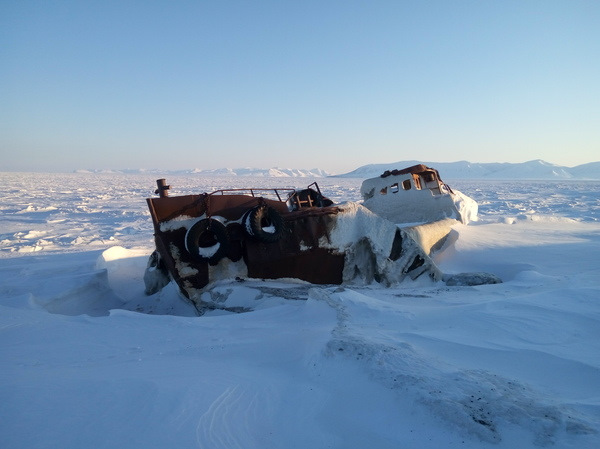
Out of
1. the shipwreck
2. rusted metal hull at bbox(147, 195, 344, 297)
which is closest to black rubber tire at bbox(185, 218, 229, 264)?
the shipwreck

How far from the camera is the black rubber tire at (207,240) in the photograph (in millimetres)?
5512

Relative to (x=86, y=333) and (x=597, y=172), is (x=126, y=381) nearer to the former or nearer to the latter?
(x=86, y=333)

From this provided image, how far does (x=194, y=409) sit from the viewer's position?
2.24 m

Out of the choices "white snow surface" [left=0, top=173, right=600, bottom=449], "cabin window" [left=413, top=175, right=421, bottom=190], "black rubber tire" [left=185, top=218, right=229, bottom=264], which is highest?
"cabin window" [left=413, top=175, right=421, bottom=190]

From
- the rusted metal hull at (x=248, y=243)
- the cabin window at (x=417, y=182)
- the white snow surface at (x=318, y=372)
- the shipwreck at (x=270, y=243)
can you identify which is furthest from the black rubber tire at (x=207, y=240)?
the cabin window at (x=417, y=182)

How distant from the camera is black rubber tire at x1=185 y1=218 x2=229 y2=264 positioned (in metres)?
5.51

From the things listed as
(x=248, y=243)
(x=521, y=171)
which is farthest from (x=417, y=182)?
(x=521, y=171)

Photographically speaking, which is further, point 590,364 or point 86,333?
point 86,333

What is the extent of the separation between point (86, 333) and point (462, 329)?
3.52 m

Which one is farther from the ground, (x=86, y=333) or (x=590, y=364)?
(x=590, y=364)

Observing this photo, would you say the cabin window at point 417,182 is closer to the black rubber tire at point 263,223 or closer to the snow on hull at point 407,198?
the snow on hull at point 407,198

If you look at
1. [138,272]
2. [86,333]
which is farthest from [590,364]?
[138,272]

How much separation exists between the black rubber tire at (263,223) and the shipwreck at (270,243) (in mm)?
15

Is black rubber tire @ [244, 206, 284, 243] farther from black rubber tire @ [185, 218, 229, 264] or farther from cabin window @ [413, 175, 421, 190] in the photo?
cabin window @ [413, 175, 421, 190]
